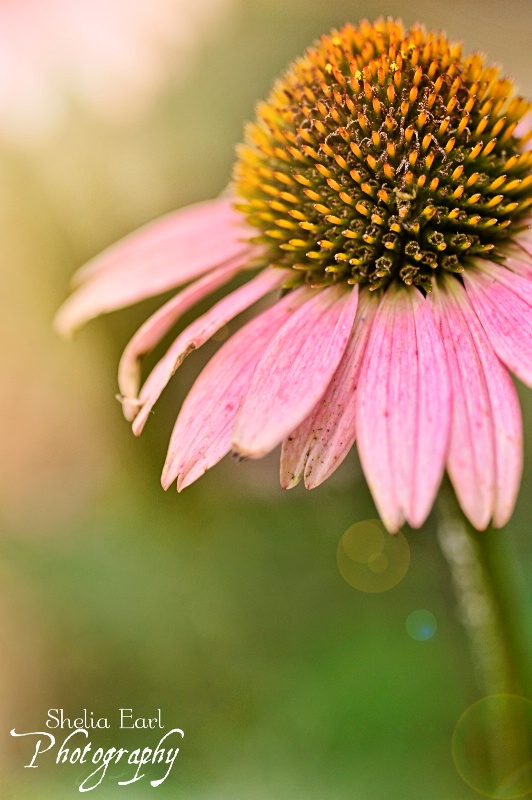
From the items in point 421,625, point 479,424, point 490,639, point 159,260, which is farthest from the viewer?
point 421,625

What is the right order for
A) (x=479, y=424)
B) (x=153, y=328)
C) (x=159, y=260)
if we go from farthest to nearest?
(x=159, y=260) < (x=153, y=328) < (x=479, y=424)

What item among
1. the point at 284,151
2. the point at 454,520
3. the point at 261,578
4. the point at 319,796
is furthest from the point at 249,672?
the point at 284,151

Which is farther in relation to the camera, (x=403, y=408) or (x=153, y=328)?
(x=153, y=328)

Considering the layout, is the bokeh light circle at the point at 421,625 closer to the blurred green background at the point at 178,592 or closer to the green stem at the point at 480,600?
the blurred green background at the point at 178,592

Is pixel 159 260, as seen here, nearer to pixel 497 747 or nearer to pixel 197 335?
pixel 197 335

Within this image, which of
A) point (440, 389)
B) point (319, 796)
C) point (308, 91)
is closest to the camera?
point (440, 389)

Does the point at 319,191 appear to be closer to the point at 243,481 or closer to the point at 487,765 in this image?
the point at 243,481

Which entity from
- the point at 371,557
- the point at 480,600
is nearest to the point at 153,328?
the point at 480,600

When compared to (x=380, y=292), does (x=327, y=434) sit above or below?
below
